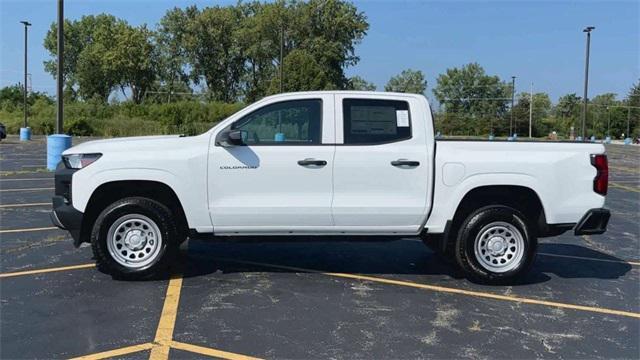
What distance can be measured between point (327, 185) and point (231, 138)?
→ 1.08 metres

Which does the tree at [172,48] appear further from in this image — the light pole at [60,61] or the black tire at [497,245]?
the black tire at [497,245]

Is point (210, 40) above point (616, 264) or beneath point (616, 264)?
above

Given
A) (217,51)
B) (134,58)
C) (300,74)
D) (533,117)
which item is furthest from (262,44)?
(533,117)

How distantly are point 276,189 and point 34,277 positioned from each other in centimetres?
273

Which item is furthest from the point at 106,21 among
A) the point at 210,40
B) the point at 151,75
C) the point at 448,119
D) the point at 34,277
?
the point at 34,277

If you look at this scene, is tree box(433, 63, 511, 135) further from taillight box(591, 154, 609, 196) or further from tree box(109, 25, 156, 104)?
taillight box(591, 154, 609, 196)

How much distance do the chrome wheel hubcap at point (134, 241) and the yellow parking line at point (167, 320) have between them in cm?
39

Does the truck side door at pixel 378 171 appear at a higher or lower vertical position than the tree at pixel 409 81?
lower

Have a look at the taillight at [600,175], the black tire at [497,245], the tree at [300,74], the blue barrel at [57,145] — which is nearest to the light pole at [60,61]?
the blue barrel at [57,145]

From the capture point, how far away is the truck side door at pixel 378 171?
6016mm

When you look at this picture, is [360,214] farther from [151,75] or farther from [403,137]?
[151,75]

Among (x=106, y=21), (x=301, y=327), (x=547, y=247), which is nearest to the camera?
(x=301, y=327)

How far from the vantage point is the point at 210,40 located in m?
81.9

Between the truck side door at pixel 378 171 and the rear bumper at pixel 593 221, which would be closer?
the truck side door at pixel 378 171
